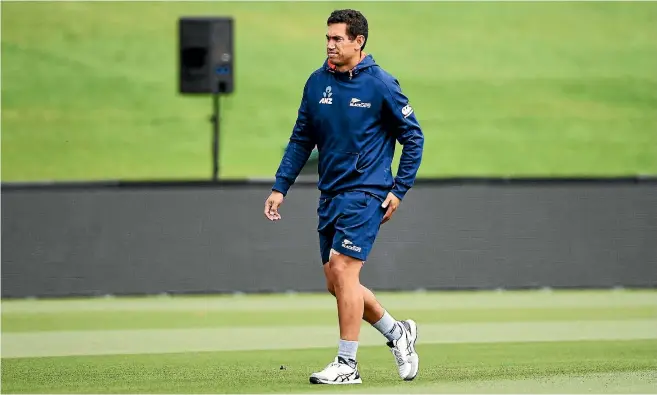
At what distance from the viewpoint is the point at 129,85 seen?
31266 millimetres

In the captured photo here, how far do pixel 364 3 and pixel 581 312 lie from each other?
20280 millimetres

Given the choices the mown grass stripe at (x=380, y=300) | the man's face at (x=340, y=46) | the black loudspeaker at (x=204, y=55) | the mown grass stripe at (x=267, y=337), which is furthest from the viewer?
the black loudspeaker at (x=204, y=55)

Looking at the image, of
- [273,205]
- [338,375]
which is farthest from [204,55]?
[338,375]

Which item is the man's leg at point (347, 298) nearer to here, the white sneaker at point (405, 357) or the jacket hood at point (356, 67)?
the white sneaker at point (405, 357)

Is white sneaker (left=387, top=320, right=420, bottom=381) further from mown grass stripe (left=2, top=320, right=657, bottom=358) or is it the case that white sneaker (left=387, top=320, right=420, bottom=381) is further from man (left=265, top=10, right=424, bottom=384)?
mown grass stripe (left=2, top=320, right=657, bottom=358)

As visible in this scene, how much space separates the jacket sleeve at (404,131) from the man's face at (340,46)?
10.3 inches

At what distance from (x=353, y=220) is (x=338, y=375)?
0.85 m

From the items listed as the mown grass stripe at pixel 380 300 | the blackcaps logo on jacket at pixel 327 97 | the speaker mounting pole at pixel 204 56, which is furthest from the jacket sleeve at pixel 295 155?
the speaker mounting pole at pixel 204 56

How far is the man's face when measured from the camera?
853 centimetres

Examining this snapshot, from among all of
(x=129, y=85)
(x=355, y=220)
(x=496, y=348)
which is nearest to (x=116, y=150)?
(x=129, y=85)

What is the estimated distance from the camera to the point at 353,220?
8594mm

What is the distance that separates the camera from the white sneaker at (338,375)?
28.4 feet

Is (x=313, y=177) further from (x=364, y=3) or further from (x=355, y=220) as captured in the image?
(x=364, y=3)

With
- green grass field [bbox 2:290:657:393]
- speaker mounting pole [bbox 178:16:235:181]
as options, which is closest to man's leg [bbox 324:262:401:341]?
green grass field [bbox 2:290:657:393]
